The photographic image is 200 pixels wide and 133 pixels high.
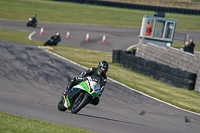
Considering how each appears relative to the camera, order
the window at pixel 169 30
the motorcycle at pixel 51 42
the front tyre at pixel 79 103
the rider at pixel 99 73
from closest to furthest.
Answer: the front tyre at pixel 79 103 → the rider at pixel 99 73 → the window at pixel 169 30 → the motorcycle at pixel 51 42

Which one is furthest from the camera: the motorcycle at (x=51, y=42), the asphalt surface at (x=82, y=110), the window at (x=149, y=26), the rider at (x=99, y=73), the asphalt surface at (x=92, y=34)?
the asphalt surface at (x=92, y=34)

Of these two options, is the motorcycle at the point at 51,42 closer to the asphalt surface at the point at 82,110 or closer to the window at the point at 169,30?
the asphalt surface at the point at 82,110

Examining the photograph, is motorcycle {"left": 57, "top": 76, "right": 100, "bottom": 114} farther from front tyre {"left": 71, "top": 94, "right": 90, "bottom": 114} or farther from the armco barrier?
the armco barrier

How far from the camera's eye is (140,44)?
21.5 m

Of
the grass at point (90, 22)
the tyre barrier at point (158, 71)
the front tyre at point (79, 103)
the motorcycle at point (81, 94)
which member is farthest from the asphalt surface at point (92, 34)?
the front tyre at point (79, 103)

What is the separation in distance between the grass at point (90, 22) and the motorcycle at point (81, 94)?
5.05 feet

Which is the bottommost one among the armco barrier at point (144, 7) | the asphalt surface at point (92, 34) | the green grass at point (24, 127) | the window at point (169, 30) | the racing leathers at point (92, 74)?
the asphalt surface at point (92, 34)

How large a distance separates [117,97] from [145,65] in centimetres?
581

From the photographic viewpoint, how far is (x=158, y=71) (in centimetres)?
1664

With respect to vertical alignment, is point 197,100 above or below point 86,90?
below

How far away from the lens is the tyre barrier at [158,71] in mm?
15180

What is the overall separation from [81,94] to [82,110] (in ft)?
3.74

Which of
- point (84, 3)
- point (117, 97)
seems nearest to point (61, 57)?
point (117, 97)

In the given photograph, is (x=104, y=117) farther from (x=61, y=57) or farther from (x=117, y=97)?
(x=61, y=57)
